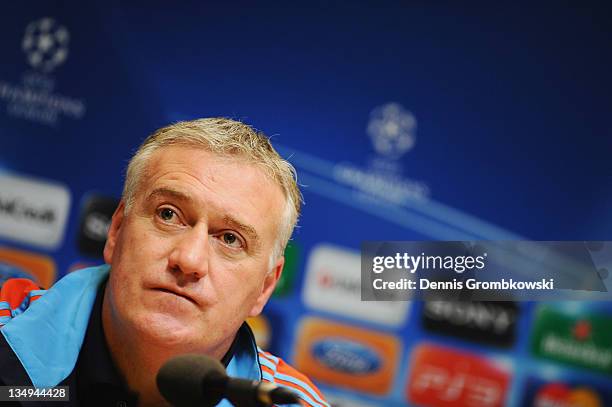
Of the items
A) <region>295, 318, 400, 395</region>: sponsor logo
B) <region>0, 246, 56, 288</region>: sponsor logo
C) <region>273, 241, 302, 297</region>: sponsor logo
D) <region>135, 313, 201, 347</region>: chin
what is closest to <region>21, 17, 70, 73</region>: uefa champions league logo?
<region>0, 246, 56, 288</region>: sponsor logo

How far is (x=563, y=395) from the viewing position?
2.61 meters

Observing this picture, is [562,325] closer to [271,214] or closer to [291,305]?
[291,305]

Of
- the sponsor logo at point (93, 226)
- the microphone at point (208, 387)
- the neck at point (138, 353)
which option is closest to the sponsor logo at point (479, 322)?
the sponsor logo at point (93, 226)

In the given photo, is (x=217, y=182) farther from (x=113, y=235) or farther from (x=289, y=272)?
(x=289, y=272)

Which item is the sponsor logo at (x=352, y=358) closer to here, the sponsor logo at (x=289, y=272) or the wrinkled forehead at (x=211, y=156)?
the sponsor logo at (x=289, y=272)

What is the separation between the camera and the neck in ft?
3.90

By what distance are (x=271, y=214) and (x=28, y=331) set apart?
44 cm

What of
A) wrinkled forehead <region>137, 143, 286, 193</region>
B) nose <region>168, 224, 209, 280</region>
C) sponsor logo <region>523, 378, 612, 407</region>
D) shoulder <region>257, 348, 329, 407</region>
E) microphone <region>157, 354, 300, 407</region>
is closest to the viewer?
microphone <region>157, 354, 300, 407</region>

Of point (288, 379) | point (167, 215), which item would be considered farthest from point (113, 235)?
point (288, 379)

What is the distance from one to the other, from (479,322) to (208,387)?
1.96 meters

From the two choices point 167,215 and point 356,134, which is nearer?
point 167,215

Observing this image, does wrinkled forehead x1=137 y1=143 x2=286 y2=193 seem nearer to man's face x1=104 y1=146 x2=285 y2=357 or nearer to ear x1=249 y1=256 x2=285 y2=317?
Result: man's face x1=104 y1=146 x2=285 y2=357

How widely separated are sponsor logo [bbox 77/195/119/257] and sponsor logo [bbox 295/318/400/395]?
0.84 m

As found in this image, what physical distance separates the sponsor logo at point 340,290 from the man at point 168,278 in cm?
132
